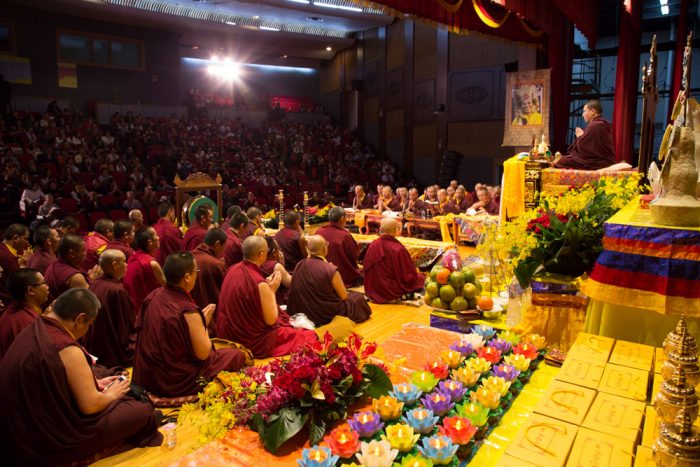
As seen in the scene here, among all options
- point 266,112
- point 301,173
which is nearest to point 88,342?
point 301,173

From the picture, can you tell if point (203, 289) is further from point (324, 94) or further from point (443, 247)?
point (324, 94)

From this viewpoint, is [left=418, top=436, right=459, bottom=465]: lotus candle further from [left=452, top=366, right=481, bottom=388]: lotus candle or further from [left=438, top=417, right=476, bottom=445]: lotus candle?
[left=452, top=366, right=481, bottom=388]: lotus candle

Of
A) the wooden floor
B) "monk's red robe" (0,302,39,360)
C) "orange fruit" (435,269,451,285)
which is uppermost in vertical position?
"orange fruit" (435,269,451,285)

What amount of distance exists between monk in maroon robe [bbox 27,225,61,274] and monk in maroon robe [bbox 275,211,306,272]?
276 centimetres

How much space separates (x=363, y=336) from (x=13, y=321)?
3027mm

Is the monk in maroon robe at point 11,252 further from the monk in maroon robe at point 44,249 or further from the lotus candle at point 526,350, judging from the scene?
the lotus candle at point 526,350

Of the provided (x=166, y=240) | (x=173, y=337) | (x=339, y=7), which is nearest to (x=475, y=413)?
(x=173, y=337)

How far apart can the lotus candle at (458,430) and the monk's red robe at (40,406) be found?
2035mm

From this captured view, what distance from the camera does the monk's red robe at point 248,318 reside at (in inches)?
176

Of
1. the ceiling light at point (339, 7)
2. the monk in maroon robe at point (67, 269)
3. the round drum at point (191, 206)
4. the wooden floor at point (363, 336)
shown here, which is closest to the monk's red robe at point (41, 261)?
the monk in maroon robe at point (67, 269)

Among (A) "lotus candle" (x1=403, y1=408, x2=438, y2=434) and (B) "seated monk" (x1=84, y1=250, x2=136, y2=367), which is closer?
(A) "lotus candle" (x1=403, y1=408, x2=438, y2=434)

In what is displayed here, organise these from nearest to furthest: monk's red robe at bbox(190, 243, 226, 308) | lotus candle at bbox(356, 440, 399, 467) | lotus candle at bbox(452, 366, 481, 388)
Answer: lotus candle at bbox(356, 440, 399, 467)
lotus candle at bbox(452, 366, 481, 388)
monk's red robe at bbox(190, 243, 226, 308)

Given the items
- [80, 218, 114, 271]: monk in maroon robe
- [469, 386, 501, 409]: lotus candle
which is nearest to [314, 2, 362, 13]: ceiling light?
[80, 218, 114, 271]: monk in maroon robe

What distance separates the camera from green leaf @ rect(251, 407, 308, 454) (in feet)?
7.94
